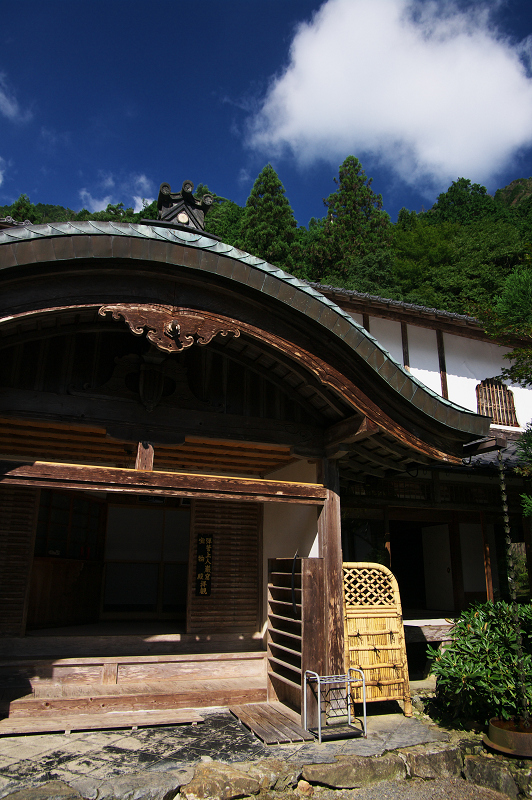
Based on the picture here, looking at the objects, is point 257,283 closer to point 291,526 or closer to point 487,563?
point 291,526

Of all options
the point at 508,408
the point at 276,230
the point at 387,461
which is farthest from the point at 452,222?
the point at 387,461

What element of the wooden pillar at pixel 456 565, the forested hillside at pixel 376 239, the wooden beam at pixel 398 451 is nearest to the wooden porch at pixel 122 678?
the wooden beam at pixel 398 451

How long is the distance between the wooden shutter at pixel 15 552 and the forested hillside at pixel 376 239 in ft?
70.2

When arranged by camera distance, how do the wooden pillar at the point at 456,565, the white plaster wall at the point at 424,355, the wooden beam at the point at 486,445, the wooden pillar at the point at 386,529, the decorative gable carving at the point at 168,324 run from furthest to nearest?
the white plaster wall at the point at 424,355, the wooden pillar at the point at 456,565, the wooden pillar at the point at 386,529, the wooden beam at the point at 486,445, the decorative gable carving at the point at 168,324

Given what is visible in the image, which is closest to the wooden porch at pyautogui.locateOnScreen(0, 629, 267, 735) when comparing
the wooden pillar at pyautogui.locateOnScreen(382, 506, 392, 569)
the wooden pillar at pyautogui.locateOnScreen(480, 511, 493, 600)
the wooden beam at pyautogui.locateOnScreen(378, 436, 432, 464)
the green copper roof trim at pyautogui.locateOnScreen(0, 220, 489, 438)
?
the wooden pillar at pyautogui.locateOnScreen(382, 506, 392, 569)

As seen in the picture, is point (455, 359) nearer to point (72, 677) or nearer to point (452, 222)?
point (72, 677)

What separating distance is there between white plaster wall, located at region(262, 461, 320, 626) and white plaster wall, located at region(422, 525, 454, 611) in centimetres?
593

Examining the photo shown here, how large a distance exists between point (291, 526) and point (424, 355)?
8071mm

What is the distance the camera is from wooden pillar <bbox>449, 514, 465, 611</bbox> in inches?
471

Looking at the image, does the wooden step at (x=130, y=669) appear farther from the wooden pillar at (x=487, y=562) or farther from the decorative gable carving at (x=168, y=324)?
the wooden pillar at (x=487, y=562)

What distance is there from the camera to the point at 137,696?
21.6 ft

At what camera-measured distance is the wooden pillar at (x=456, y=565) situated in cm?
1196

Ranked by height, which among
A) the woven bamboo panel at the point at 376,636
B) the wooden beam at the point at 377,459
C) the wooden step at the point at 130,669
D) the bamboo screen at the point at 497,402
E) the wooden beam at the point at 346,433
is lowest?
the wooden step at the point at 130,669

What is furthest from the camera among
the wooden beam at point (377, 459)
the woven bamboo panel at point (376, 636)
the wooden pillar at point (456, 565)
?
the wooden pillar at point (456, 565)
